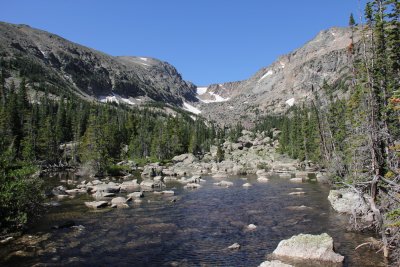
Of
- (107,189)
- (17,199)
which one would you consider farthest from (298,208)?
(17,199)

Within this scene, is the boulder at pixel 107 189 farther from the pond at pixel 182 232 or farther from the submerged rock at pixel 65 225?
the submerged rock at pixel 65 225

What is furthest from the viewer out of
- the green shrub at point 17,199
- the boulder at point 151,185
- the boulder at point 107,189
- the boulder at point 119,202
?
the boulder at point 151,185

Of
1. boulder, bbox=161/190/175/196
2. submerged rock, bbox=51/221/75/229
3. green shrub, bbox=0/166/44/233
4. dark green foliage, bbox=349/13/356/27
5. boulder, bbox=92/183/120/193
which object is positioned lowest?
submerged rock, bbox=51/221/75/229

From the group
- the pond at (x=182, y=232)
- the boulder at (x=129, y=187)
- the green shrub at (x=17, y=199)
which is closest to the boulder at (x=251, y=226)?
the pond at (x=182, y=232)

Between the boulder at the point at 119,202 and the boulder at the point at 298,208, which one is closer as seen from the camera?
the boulder at the point at 298,208

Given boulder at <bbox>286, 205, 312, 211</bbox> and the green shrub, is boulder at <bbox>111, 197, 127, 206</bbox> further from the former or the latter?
boulder at <bbox>286, 205, 312, 211</bbox>

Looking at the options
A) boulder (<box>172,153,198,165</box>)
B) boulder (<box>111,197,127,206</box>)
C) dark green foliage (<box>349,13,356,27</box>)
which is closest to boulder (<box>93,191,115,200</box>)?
boulder (<box>111,197,127,206</box>)

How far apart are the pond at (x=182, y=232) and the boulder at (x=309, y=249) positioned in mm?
857

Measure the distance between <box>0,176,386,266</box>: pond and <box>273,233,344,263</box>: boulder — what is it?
0.86m

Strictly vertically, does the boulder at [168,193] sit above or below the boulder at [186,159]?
below

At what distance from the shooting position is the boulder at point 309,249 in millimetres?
18297

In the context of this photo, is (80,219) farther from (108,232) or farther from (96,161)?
(96,161)

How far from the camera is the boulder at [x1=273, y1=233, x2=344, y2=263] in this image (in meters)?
18.3

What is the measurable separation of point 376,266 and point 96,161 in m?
54.8
